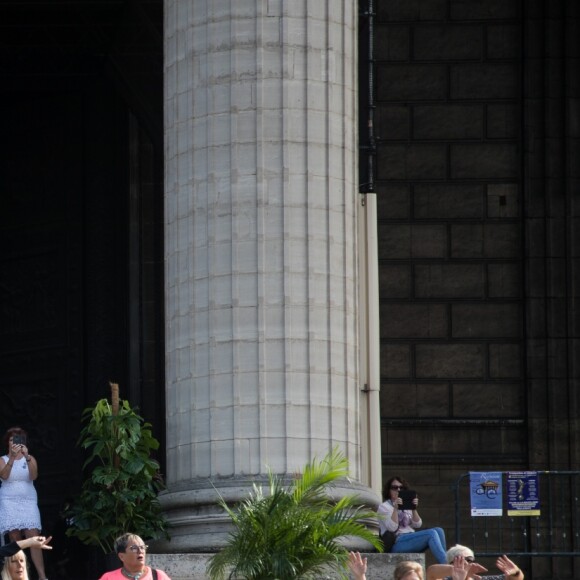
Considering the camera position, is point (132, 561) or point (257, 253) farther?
point (257, 253)

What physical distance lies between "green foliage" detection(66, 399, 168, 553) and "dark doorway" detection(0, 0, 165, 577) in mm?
7179

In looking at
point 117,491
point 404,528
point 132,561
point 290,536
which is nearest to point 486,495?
point 404,528

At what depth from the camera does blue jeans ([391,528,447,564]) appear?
21.1m

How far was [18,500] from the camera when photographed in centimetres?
2203

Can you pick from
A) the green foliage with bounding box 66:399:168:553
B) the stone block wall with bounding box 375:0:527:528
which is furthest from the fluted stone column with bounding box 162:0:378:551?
the stone block wall with bounding box 375:0:527:528

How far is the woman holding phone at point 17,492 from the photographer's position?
72.1 feet

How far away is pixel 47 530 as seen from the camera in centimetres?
2858

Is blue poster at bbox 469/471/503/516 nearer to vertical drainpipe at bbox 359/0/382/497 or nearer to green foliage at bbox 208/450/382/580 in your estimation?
vertical drainpipe at bbox 359/0/382/497

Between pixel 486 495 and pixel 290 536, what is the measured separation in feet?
21.1

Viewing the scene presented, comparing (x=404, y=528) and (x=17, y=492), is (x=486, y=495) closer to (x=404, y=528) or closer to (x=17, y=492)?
(x=404, y=528)

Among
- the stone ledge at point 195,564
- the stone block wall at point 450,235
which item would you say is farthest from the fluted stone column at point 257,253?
the stone block wall at point 450,235

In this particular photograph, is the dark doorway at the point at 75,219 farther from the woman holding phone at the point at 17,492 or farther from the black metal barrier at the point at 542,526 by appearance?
the woman holding phone at the point at 17,492

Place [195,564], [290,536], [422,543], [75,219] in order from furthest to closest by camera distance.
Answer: [75,219] → [422,543] → [195,564] → [290,536]

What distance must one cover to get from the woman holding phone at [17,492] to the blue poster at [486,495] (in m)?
5.05
